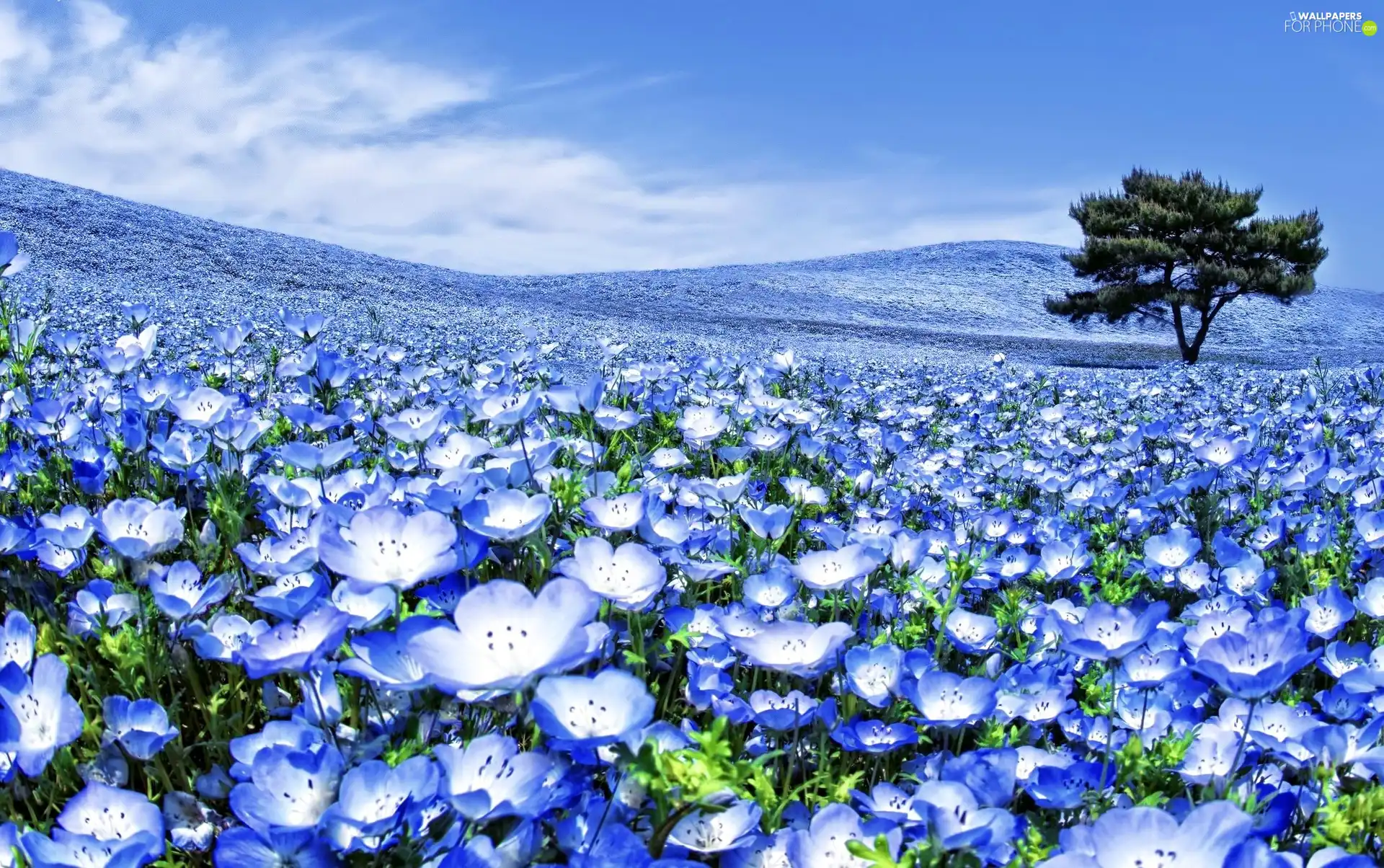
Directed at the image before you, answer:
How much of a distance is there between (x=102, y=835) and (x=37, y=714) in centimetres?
18

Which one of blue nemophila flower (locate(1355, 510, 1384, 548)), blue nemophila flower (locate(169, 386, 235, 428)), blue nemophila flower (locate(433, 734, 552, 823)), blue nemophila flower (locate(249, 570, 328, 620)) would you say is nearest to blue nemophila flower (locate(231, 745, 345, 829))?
blue nemophila flower (locate(433, 734, 552, 823))

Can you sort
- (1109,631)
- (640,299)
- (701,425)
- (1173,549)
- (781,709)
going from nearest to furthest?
(781,709) < (1109,631) < (1173,549) < (701,425) < (640,299)

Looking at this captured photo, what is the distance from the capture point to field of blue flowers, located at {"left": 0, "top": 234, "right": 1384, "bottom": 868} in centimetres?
109

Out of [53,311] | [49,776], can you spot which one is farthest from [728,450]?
[53,311]

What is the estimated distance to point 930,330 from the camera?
24859 mm

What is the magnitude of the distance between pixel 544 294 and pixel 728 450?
22.8 meters

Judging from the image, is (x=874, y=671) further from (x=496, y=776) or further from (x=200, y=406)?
(x=200, y=406)

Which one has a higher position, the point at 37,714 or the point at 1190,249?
the point at 1190,249

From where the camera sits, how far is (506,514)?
5.30 feet

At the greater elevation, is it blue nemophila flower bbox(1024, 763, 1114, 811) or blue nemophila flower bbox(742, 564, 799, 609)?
blue nemophila flower bbox(742, 564, 799, 609)

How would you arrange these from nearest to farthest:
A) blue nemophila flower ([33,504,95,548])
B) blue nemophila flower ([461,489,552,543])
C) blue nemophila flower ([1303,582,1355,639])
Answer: blue nemophila flower ([461,489,552,543]) → blue nemophila flower ([33,504,95,548]) → blue nemophila flower ([1303,582,1355,639])

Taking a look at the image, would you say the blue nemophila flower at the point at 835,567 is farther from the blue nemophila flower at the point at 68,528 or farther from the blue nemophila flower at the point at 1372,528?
the blue nemophila flower at the point at 1372,528

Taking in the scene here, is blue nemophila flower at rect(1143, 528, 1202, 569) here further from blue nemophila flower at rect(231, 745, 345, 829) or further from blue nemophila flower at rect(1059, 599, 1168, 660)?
blue nemophila flower at rect(231, 745, 345, 829)

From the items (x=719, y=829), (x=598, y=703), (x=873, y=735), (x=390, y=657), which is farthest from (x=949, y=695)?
(x=390, y=657)
